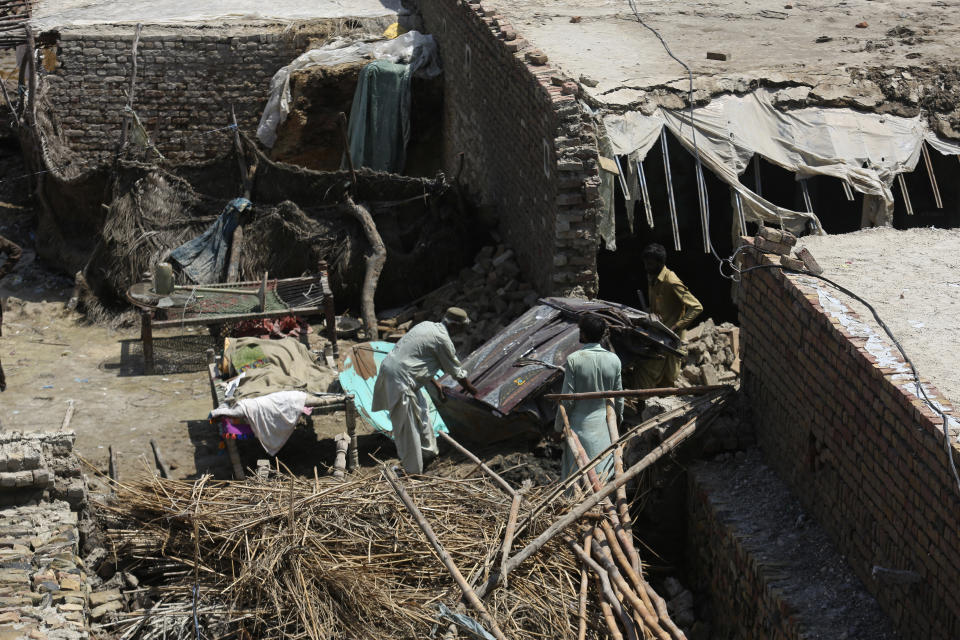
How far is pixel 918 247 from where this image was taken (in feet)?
23.1

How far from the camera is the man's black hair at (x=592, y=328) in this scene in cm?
682

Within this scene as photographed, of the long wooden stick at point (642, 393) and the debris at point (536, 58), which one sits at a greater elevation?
the debris at point (536, 58)

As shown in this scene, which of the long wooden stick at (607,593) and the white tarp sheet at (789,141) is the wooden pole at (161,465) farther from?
the white tarp sheet at (789,141)

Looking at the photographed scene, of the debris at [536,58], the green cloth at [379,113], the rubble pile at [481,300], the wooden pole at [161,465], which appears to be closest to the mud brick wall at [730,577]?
the wooden pole at [161,465]

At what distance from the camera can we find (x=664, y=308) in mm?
8367

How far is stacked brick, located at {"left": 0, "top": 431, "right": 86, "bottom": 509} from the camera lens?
615 centimetres

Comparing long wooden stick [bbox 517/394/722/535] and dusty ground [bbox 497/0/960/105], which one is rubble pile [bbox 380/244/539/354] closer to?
dusty ground [bbox 497/0/960/105]

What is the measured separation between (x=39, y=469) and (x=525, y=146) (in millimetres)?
5794

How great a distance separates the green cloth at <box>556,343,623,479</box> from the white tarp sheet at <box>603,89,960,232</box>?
3248mm

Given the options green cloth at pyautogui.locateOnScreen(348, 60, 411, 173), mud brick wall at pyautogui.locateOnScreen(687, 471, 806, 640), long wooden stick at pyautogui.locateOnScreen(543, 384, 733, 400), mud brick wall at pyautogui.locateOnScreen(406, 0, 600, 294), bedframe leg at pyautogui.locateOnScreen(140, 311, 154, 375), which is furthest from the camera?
green cloth at pyautogui.locateOnScreen(348, 60, 411, 173)

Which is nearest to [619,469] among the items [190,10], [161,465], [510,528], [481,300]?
[510,528]

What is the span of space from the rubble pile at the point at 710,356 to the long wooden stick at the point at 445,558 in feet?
10.4

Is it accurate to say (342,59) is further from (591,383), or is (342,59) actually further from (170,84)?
(591,383)

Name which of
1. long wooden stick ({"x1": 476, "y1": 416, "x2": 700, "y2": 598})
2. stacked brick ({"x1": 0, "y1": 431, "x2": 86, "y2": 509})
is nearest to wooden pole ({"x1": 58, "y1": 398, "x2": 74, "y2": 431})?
stacked brick ({"x1": 0, "y1": 431, "x2": 86, "y2": 509})
